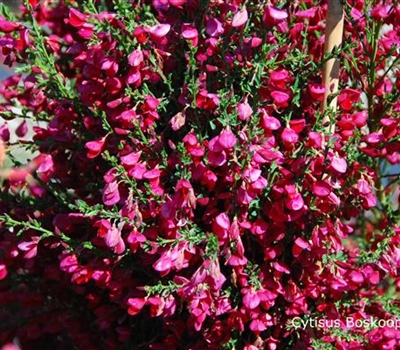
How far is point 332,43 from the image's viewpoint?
167 centimetres

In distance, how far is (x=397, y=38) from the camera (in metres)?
1.80

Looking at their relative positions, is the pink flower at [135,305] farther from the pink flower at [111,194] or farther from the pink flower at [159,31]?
the pink flower at [159,31]

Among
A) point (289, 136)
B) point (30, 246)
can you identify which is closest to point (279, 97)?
point (289, 136)

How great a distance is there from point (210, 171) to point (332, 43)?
435 mm

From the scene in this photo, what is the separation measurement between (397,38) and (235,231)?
69cm

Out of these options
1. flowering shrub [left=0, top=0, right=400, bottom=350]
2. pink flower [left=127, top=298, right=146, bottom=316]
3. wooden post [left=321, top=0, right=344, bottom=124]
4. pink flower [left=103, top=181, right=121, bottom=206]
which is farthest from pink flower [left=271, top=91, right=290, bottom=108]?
pink flower [left=127, top=298, right=146, bottom=316]

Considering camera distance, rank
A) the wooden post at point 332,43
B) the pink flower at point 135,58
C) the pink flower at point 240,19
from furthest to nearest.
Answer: the wooden post at point 332,43 → the pink flower at point 135,58 → the pink flower at point 240,19

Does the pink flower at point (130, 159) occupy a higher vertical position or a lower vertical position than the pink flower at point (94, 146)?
higher

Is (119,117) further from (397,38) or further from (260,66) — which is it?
(397,38)

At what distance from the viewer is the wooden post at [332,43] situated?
1.66m

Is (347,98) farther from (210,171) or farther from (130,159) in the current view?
(130,159)

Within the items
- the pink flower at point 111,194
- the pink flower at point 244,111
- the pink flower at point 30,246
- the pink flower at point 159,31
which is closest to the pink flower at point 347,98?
the pink flower at point 244,111

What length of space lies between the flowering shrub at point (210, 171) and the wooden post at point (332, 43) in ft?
0.09

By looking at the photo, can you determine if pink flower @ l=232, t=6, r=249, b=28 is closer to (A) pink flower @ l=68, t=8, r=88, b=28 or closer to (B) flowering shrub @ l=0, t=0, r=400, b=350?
(B) flowering shrub @ l=0, t=0, r=400, b=350
